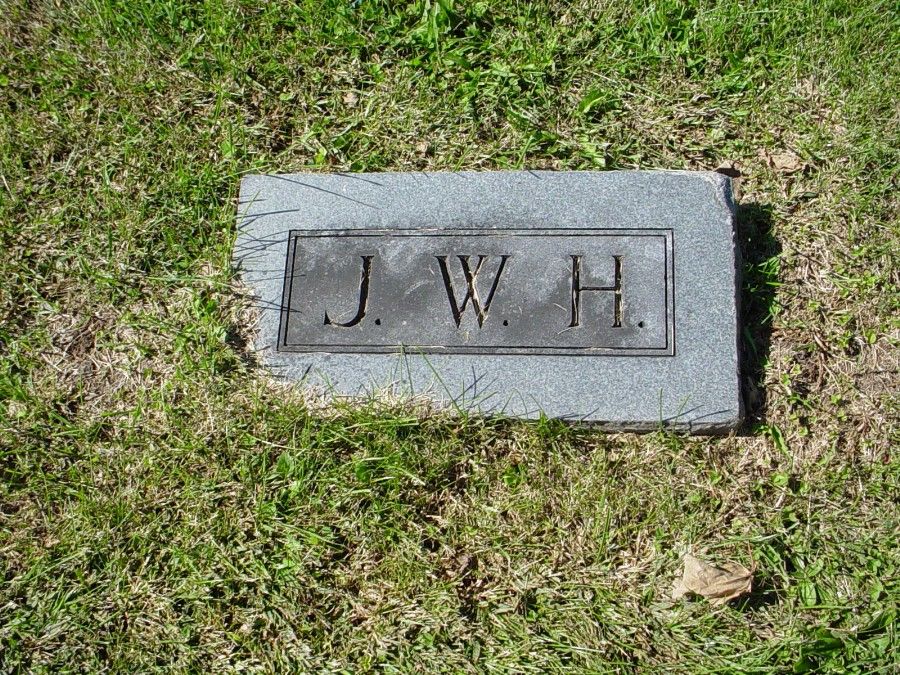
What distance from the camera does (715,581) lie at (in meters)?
2.39

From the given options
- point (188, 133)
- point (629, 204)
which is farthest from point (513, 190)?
point (188, 133)

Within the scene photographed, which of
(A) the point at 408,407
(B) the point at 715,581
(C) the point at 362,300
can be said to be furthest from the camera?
(C) the point at 362,300

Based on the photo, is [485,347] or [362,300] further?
[362,300]

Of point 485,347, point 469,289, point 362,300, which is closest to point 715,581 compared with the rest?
point 485,347

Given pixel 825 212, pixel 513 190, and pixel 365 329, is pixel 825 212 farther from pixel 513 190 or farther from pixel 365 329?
pixel 365 329

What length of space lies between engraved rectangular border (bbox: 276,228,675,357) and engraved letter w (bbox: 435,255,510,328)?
0.09 metres

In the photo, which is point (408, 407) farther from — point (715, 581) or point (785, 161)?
point (785, 161)

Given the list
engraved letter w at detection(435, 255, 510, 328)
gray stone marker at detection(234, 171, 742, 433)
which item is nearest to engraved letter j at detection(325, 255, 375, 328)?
gray stone marker at detection(234, 171, 742, 433)

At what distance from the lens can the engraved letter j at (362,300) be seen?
274 cm

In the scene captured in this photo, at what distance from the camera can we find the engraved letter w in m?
2.70

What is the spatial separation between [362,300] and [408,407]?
403 mm

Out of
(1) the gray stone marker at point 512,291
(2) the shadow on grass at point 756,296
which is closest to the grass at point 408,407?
(2) the shadow on grass at point 756,296

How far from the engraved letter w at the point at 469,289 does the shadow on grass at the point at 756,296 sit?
2.82ft

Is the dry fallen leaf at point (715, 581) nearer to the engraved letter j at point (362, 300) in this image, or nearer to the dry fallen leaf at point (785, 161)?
the engraved letter j at point (362, 300)
